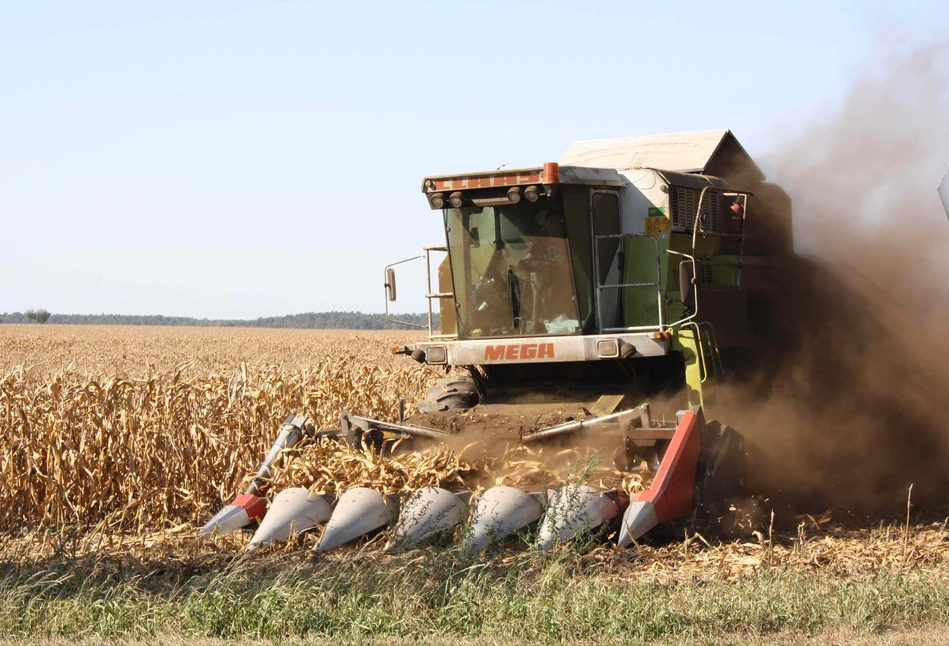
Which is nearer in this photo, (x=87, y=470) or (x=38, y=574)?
(x=38, y=574)

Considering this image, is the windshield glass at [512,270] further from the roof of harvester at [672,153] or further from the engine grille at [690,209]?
the roof of harvester at [672,153]

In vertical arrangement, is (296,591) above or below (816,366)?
below

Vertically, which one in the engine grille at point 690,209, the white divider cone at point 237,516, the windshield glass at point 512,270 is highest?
the engine grille at point 690,209

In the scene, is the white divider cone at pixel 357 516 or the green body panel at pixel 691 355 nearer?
the white divider cone at pixel 357 516

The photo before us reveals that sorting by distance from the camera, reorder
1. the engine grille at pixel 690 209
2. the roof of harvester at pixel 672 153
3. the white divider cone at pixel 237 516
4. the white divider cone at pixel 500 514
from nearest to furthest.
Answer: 1. the white divider cone at pixel 500 514
2. the white divider cone at pixel 237 516
3. the engine grille at pixel 690 209
4. the roof of harvester at pixel 672 153

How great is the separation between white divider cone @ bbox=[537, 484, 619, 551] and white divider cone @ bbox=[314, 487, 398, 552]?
3.97 feet

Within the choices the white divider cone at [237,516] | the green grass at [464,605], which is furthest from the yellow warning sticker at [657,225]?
the white divider cone at [237,516]

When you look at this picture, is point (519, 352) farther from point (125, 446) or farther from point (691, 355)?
point (125, 446)

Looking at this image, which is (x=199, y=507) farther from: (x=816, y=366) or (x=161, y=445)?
(x=816, y=366)

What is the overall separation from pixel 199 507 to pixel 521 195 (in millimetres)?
3938

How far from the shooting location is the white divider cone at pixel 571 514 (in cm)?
746

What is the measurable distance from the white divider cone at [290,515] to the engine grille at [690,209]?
12.2ft

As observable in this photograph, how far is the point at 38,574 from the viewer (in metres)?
6.96

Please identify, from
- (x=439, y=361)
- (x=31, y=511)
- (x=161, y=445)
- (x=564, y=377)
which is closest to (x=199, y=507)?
(x=161, y=445)
